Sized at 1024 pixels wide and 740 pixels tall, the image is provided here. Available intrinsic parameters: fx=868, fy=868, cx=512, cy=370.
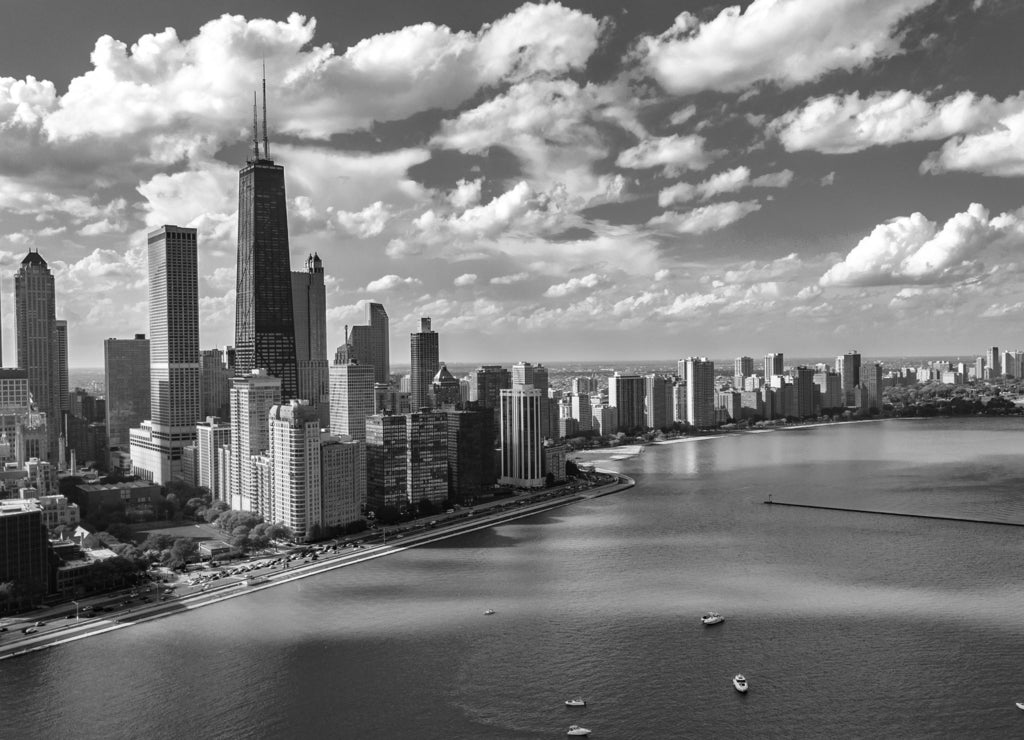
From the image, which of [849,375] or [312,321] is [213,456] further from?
[849,375]

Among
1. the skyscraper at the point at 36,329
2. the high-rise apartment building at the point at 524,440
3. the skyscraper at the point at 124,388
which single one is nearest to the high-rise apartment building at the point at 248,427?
the high-rise apartment building at the point at 524,440

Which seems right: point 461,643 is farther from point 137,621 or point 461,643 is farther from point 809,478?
point 809,478

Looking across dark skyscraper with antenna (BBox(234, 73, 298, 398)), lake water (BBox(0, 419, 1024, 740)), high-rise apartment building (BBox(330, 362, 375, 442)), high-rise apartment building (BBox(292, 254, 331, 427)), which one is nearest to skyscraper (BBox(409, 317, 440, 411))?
high-rise apartment building (BBox(292, 254, 331, 427))

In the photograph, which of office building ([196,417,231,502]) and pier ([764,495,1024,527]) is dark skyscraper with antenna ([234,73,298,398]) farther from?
pier ([764,495,1024,527])

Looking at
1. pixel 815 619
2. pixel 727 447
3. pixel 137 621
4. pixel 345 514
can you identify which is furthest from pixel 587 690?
pixel 727 447

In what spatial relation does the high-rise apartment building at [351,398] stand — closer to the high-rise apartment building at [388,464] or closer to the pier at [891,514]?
the high-rise apartment building at [388,464]
